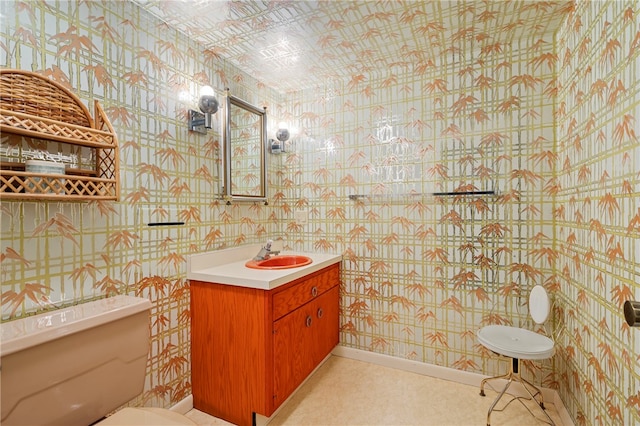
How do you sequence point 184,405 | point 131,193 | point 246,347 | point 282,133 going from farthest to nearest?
point 282,133 < point 184,405 < point 246,347 < point 131,193

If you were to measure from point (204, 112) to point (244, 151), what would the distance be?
0.44m

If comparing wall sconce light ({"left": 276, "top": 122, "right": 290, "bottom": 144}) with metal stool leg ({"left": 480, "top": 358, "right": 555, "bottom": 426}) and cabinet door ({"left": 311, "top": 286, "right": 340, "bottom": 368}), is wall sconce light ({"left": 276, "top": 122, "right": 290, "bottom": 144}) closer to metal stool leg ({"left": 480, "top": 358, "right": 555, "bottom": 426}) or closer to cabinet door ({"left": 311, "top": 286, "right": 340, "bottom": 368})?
cabinet door ({"left": 311, "top": 286, "right": 340, "bottom": 368})

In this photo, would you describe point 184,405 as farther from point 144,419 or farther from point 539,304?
point 539,304

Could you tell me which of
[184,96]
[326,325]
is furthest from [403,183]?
[184,96]

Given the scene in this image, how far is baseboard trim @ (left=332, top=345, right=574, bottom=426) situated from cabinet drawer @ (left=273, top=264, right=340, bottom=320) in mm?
600

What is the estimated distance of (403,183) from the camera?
217 centimetres

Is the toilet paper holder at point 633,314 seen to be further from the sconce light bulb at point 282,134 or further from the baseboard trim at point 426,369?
the sconce light bulb at point 282,134

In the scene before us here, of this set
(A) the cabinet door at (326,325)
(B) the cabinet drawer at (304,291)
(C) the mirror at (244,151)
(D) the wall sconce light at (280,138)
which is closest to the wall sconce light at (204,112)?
(C) the mirror at (244,151)

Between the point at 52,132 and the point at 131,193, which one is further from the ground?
the point at 52,132

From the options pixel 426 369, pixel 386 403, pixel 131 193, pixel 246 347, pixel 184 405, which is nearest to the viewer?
pixel 131 193

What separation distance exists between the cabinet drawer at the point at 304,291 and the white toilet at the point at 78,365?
0.63 metres

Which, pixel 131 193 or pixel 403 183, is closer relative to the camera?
pixel 131 193

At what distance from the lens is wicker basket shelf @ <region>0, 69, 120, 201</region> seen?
951 millimetres

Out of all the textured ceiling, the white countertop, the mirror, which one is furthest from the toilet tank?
the textured ceiling
